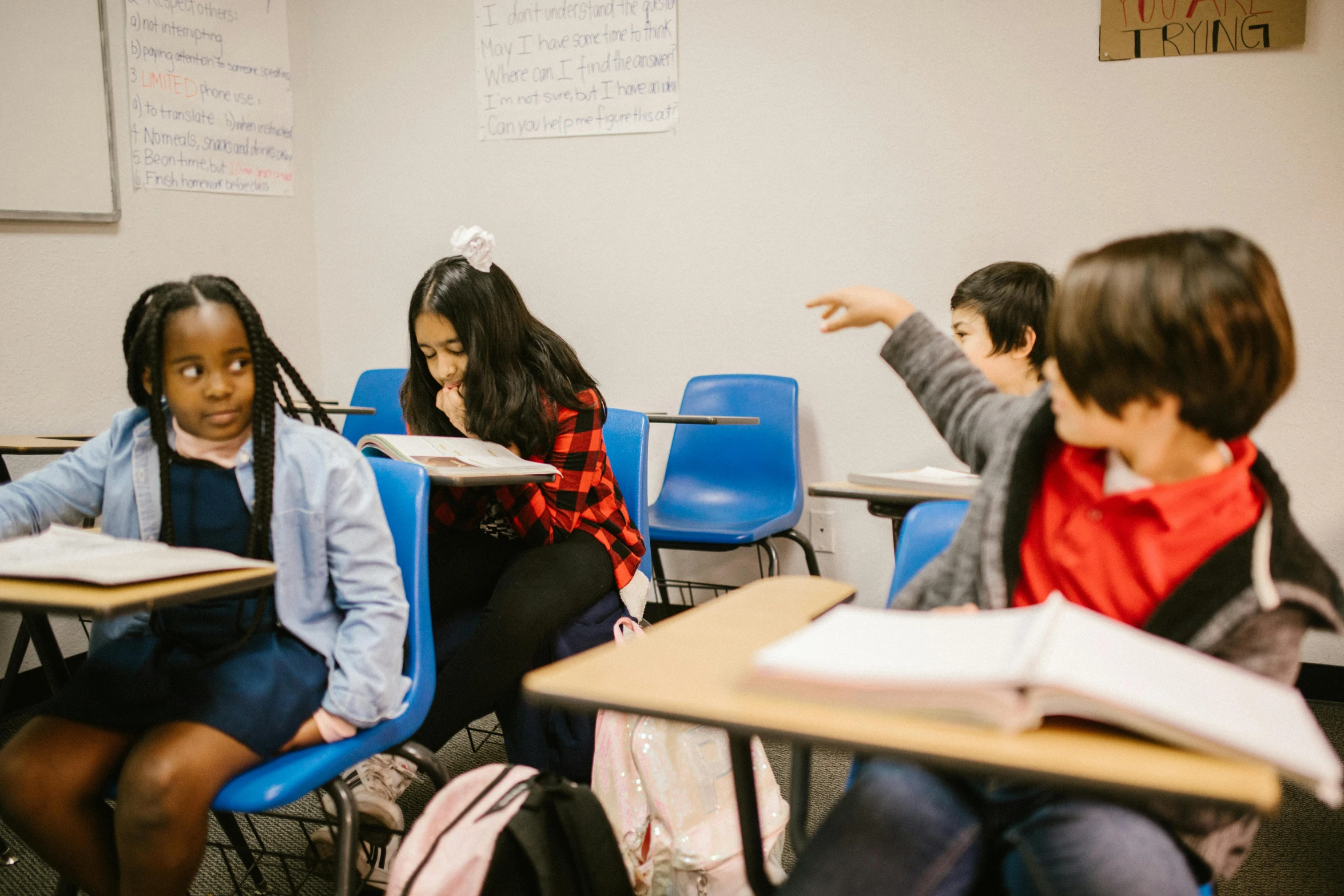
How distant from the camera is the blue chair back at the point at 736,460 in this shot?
2756 mm

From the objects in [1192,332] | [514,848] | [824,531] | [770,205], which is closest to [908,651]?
[1192,332]

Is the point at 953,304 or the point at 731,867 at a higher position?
the point at 953,304

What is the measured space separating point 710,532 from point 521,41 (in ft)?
5.83

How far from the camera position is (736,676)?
2.35 ft

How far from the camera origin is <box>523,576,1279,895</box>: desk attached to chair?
0.55m

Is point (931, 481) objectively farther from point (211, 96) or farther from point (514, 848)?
point (211, 96)

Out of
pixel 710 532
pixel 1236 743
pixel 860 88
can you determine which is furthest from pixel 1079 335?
pixel 860 88

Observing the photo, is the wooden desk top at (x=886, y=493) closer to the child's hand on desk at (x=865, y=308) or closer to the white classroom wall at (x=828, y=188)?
the child's hand on desk at (x=865, y=308)

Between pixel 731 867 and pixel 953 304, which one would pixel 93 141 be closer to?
pixel 953 304

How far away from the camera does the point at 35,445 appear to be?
195cm

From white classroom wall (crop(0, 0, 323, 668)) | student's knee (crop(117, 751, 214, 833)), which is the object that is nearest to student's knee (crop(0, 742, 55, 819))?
student's knee (crop(117, 751, 214, 833))

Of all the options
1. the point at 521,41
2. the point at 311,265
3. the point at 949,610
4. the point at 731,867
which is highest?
the point at 521,41

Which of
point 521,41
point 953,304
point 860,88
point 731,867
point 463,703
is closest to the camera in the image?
point 731,867

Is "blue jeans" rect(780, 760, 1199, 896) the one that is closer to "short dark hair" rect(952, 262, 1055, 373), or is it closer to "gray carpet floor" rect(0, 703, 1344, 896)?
"gray carpet floor" rect(0, 703, 1344, 896)
